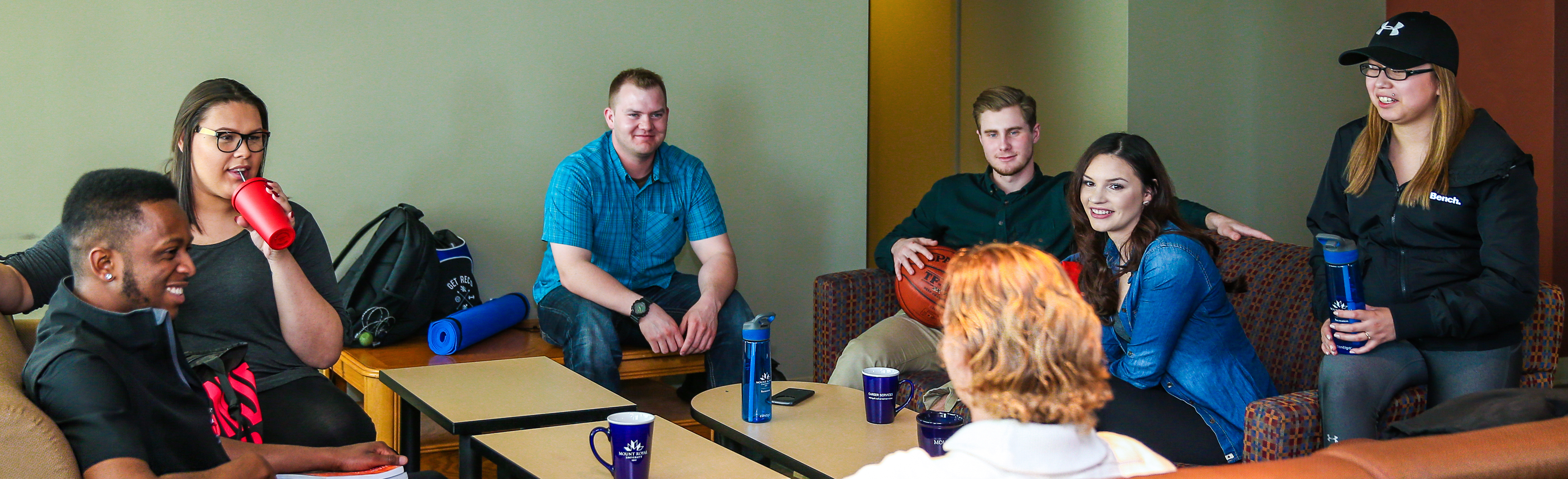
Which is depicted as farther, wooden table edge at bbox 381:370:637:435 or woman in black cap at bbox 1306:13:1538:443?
woman in black cap at bbox 1306:13:1538:443

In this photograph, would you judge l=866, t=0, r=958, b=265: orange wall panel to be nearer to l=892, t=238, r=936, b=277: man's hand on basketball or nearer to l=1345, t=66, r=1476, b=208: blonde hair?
l=892, t=238, r=936, b=277: man's hand on basketball

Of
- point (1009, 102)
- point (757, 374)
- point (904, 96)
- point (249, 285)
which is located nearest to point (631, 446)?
point (757, 374)

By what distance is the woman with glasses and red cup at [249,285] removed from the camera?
2.19 m

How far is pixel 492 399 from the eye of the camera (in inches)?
86.1

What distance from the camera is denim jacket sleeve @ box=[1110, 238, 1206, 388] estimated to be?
2.17m

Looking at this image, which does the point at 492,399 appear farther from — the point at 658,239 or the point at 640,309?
the point at 658,239

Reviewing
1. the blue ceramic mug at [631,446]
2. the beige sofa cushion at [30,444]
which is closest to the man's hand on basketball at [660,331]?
the blue ceramic mug at [631,446]

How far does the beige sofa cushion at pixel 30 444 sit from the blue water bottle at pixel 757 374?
1.10 metres

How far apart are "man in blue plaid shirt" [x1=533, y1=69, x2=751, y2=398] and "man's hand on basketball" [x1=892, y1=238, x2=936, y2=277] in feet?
1.53

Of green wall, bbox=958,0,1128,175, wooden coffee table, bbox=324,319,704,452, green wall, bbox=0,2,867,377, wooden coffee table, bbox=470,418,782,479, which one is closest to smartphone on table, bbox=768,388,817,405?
wooden coffee table, bbox=470,418,782,479

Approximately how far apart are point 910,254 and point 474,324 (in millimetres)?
1266

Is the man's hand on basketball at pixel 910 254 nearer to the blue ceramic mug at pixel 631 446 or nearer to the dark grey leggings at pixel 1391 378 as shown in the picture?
the dark grey leggings at pixel 1391 378

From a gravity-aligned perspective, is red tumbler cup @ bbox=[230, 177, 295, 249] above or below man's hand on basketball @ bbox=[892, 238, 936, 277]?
above

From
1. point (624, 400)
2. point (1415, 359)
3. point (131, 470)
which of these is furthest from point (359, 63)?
point (1415, 359)
